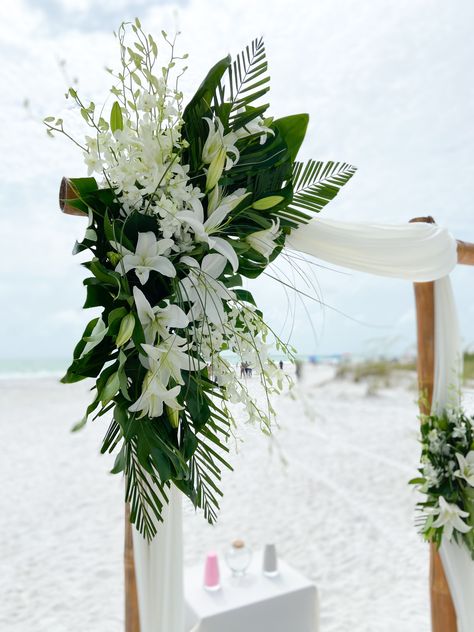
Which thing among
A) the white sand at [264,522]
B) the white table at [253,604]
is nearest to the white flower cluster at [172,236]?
the white sand at [264,522]

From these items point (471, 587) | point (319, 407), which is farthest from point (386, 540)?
point (319, 407)

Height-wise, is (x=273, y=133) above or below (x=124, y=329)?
above

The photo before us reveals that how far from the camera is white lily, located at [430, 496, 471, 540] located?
61.4 inches

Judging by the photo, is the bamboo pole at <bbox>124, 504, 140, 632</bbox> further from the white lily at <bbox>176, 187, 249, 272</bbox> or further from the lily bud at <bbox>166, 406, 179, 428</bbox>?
the white lily at <bbox>176, 187, 249, 272</bbox>

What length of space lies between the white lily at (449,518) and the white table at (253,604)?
0.60 m

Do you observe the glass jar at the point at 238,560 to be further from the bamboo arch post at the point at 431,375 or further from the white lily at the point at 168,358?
the white lily at the point at 168,358

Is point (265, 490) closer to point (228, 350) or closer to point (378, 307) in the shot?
point (228, 350)

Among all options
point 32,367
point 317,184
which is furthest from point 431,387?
point 32,367

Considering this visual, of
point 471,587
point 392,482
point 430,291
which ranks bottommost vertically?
point 392,482

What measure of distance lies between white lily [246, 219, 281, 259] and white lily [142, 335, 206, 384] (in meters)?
0.27

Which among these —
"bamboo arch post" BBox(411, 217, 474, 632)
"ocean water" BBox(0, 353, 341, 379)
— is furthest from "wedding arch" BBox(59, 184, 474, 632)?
"ocean water" BBox(0, 353, 341, 379)

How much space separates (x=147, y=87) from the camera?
947 millimetres

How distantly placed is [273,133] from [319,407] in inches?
343

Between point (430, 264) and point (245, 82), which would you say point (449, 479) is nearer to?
point (430, 264)
